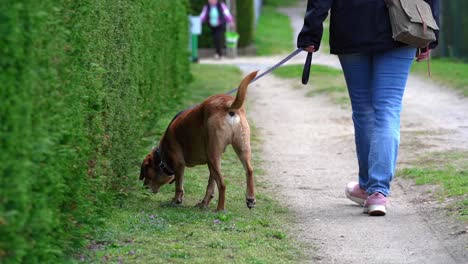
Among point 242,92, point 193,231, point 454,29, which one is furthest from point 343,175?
point 454,29

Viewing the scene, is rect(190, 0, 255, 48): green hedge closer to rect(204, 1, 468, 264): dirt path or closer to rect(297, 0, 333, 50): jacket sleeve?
rect(204, 1, 468, 264): dirt path

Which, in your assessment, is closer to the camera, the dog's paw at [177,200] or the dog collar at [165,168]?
the dog's paw at [177,200]

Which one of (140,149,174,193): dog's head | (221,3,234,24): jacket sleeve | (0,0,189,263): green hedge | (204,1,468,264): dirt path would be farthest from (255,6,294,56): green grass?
(0,0,189,263): green hedge

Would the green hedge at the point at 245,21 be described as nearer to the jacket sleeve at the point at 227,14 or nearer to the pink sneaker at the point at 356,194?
the jacket sleeve at the point at 227,14

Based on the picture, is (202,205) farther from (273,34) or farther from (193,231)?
(273,34)

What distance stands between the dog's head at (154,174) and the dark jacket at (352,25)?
1.58 metres

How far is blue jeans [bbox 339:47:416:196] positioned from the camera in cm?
703

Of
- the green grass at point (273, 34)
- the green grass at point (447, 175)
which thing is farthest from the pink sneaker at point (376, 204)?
the green grass at point (273, 34)

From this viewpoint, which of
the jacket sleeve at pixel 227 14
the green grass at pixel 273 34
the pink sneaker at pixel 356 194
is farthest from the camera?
the green grass at pixel 273 34

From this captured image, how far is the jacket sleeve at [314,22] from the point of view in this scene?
23.3ft

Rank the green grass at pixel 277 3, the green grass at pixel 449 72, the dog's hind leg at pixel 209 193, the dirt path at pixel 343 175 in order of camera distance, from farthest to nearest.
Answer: the green grass at pixel 277 3 → the green grass at pixel 449 72 → the dog's hind leg at pixel 209 193 → the dirt path at pixel 343 175

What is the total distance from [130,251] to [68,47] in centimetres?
125

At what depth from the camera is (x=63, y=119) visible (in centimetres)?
502

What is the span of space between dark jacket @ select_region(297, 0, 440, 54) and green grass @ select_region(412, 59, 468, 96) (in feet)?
26.4
